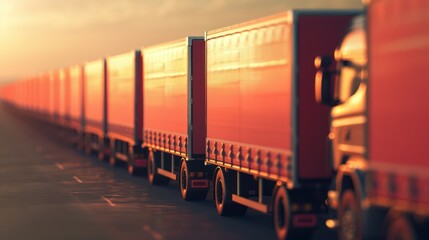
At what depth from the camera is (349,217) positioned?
533 inches

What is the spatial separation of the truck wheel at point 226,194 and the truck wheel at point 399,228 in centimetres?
788

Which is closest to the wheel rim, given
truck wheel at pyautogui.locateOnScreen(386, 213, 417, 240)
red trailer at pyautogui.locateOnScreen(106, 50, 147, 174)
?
truck wheel at pyautogui.locateOnScreen(386, 213, 417, 240)

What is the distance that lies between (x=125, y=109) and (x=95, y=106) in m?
8.80

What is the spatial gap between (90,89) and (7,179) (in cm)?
1446

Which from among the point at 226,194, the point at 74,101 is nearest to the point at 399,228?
the point at 226,194

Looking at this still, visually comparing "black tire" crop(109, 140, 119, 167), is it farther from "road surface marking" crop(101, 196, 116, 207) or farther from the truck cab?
the truck cab

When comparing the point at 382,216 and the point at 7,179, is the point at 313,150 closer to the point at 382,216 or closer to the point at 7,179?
the point at 382,216

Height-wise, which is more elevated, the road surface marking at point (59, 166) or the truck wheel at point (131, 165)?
the truck wheel at point (131, 165)

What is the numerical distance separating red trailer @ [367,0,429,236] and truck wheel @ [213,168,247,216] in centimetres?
756

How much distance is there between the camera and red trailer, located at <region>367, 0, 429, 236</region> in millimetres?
11047

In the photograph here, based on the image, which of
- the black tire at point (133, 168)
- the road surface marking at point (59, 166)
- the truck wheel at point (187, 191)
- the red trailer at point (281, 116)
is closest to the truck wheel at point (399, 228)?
the red trailer at point (281, 116)

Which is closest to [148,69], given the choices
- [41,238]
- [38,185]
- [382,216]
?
[38,185]

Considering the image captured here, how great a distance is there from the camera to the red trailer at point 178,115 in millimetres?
23703

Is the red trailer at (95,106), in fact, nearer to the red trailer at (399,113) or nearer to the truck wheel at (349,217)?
the truck wheel at (349,217)
